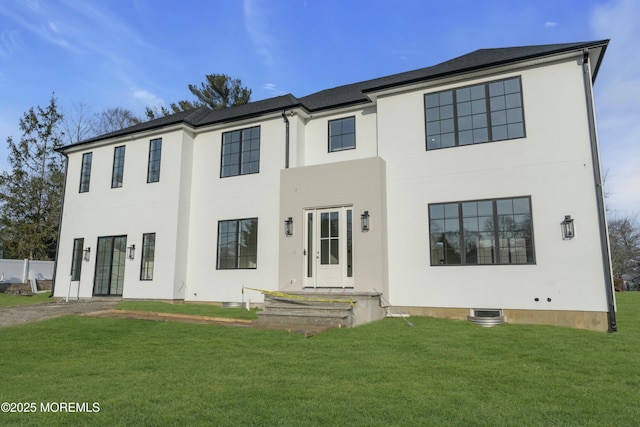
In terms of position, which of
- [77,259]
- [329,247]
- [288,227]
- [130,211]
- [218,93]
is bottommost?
[77,259]

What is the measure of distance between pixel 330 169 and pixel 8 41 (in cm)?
944

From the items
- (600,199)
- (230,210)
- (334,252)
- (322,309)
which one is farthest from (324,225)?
(600,199)

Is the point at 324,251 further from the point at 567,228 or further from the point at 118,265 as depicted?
the point at 118,265

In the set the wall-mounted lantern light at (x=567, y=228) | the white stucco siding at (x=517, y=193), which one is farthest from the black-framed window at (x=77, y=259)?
the wall-mounted lantern light at (x=567, y=228)

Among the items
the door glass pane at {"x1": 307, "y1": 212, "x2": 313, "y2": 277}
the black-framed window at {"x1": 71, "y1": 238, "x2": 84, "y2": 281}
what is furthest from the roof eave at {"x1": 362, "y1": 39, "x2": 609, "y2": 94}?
the black-framed window at {"x1": 71, "y1": 238, "x2": 84, "y2": 281}

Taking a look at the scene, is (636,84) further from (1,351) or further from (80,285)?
(80,285)

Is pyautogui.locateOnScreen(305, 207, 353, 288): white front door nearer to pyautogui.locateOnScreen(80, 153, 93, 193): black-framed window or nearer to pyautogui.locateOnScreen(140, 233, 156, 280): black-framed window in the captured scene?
pyautogui.locateOnScreen(140, 233, 156, 280): black-framed window

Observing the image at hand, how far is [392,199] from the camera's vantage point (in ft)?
35.4

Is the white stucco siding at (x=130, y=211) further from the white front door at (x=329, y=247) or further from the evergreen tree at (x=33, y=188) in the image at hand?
the evergreen tree at (x=33, y=188)

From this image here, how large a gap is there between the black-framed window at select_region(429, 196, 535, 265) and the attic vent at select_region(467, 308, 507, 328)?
1.10 metres

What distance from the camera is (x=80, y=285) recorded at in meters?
15.1

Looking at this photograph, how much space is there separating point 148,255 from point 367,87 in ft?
30.6

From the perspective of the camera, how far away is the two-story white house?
903 centimetres

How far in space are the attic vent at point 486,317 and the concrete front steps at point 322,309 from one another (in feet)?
6.97
